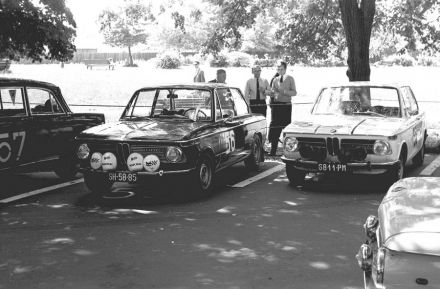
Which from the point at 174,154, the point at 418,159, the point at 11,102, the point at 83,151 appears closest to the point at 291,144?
the point at 174,154

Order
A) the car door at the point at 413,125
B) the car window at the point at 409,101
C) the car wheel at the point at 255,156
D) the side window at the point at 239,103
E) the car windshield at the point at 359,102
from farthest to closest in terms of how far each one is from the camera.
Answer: the car wheel at the point at 255,156 < the side window at the point at 239,103 < the car window at the point at 409,101 < the car windshield at the point at 359,102 < the car door at the point at 413,125

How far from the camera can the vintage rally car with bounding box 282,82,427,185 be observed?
29.1 feet

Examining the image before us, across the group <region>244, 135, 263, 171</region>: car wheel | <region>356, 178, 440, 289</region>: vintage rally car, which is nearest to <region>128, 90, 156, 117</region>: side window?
<region>244, 135, 263, 171</region>: car wheel

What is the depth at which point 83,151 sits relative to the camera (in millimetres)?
8688

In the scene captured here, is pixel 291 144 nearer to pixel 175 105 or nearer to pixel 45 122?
pixel 175 105

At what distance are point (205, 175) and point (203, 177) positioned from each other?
80 millimetres

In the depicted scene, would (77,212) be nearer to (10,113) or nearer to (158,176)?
(158,176)

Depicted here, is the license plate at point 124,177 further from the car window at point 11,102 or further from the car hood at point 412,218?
the car hood at point 412,218

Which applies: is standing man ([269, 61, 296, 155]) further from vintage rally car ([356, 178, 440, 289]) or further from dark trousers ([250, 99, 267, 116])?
vintage rally car ([356, 178, 440, 289])

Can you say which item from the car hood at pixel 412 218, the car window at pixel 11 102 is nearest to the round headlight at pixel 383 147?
the car hood at pixel 412 218

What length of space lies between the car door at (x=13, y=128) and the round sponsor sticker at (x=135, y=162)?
195 cm

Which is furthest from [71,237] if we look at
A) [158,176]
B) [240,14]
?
[240,14]

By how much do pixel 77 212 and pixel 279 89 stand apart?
21.2 ft

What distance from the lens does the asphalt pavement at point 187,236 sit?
17.2 feet
